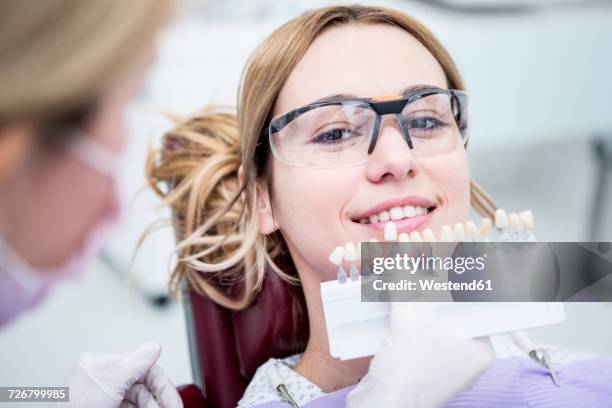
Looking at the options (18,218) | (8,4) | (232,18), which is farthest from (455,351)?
(232,18)

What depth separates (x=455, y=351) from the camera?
92 centimetres

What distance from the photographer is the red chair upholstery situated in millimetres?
1372

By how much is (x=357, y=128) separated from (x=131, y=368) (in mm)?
604

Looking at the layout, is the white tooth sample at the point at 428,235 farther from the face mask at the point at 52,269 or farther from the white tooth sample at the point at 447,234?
the face mask at the point at 52,269

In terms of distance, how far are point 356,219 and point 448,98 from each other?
305 millimetres

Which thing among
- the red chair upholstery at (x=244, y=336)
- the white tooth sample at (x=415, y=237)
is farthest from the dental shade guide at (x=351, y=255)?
the red chair upholstery at (x=244, y=336)

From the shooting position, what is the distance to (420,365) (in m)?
0.90

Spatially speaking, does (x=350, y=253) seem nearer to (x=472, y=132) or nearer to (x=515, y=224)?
(x=515, y=224)

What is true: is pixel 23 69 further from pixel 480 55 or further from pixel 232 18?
pixel 480 55

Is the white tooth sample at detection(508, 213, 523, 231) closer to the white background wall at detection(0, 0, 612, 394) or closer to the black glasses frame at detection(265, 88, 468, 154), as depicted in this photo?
the black glasses frame at detection(265, 88, 468, 154)

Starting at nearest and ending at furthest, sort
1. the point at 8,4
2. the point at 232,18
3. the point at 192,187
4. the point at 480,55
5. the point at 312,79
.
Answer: the point at 8,4 → the point at 312,79 → the point at 192,187 → the point at 232,18 → the point at 480,55

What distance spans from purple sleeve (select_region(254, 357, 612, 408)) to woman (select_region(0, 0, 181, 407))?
623 mm

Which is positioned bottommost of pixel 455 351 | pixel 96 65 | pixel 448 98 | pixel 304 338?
pixel 304 338

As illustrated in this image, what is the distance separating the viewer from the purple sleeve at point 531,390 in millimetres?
1124
